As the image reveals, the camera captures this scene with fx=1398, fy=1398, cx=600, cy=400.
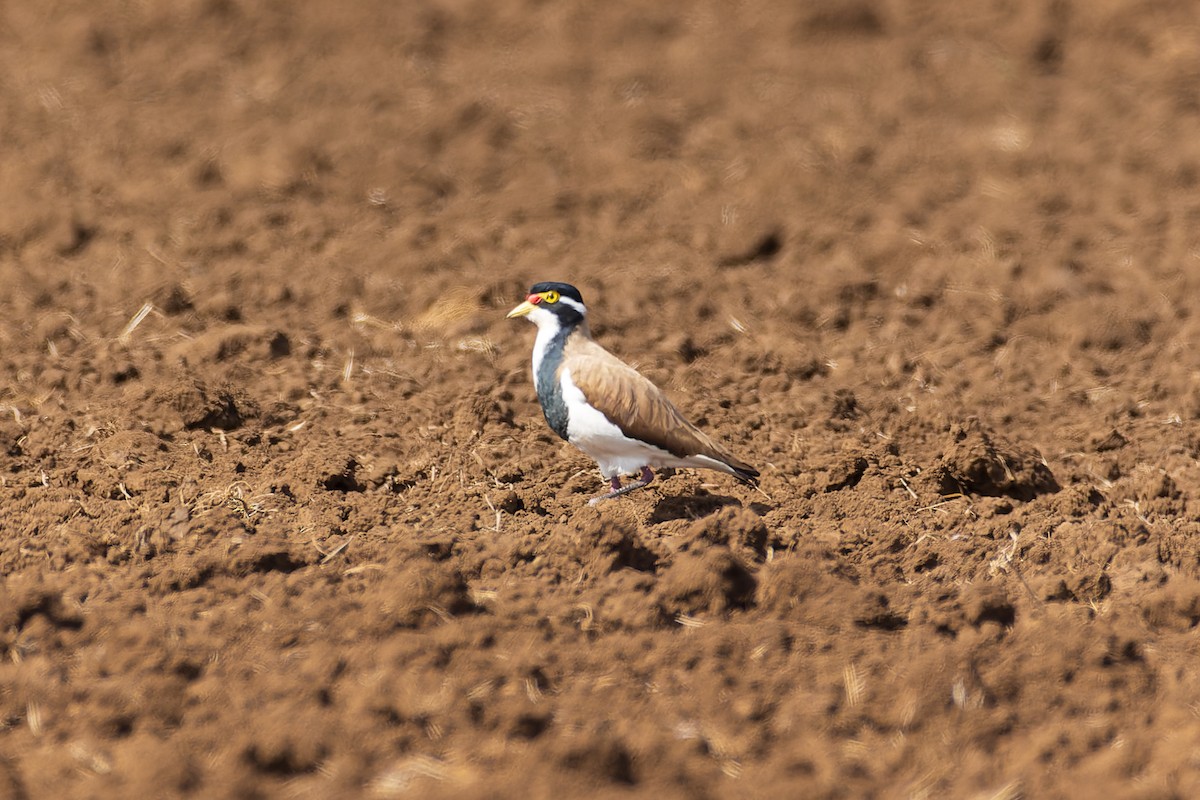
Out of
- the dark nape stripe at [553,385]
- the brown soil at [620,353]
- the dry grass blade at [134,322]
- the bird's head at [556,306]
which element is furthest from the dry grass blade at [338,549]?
the dry grass blade at [134,322]

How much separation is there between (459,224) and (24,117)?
4.31 meters

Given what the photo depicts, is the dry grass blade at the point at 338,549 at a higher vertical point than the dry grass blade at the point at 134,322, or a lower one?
lower

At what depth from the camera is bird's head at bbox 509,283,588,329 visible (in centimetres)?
755

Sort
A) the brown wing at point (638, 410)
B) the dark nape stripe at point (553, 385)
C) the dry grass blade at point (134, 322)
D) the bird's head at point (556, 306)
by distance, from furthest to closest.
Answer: the dry grass blade at point (134, 322) → the bird's head at point (556, 306) → the dark nape stripe at point (553, 385) → the brown wing at point (638, 410)

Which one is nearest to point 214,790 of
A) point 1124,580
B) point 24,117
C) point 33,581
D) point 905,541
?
point 33,581

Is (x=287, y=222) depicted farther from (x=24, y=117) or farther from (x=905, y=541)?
(x=905, y=541)

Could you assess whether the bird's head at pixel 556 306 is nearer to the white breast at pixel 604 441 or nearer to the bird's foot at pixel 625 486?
the white breast at pixel 604 441

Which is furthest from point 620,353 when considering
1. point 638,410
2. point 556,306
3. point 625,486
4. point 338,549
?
point 338,549

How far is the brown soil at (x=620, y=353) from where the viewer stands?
557 centimetres

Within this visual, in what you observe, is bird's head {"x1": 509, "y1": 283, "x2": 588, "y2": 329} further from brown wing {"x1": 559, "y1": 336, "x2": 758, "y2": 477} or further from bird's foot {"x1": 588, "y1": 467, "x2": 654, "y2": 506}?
bird's foot {"x1": 588, "y1": 467, "x2": 654, "y2": 506}

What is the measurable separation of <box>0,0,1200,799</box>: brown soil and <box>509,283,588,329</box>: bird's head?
0.89 m

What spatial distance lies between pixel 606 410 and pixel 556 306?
2.50 feet

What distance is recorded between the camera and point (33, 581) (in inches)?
252

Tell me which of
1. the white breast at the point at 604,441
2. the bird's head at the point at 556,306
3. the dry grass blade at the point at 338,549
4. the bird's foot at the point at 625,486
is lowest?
the dry grass blade at the point at 338,549
